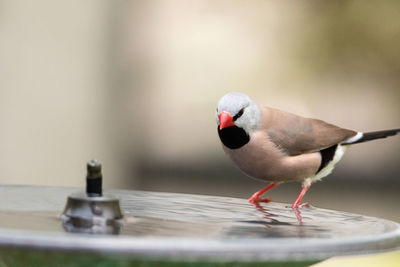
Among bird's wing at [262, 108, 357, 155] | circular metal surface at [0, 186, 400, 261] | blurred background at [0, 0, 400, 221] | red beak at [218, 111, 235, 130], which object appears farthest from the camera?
blurred background at [0, 0, 400, 221]

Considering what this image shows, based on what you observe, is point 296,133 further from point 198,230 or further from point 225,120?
point 198,230

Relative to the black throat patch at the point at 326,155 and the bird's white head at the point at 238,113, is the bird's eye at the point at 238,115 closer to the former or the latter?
the bird's white head at the point at 238,113

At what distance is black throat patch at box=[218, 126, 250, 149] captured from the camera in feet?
8.17

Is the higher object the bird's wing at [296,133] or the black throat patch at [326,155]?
the bird's wing at [296,133]

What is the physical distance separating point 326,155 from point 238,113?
18.9 inches

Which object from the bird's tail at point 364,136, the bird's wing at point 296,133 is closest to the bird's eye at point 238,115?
the bird's wing at point 296,133

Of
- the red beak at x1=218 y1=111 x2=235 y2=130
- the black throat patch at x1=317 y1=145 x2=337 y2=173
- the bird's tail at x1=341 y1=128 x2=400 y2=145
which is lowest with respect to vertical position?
the black throat patch at x1=317 y1=145 x2=337 y2=173

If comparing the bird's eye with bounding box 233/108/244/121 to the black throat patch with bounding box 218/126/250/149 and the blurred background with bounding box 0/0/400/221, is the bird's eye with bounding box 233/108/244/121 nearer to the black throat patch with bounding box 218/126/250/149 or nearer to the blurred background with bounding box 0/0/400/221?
the black throat patch with bounding box 218/126/250/149

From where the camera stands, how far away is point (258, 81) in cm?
513

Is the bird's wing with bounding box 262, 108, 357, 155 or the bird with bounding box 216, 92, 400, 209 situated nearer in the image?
the bird with bounding box 216, 92, 400, 209

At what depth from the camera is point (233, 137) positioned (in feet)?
8.25

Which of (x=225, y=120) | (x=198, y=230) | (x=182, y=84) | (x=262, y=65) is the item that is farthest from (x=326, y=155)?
(x=182, y=84)

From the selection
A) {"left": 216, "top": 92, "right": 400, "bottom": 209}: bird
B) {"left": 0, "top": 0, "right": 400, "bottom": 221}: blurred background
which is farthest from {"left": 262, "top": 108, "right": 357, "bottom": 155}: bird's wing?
{"left": 0, "top": 0, "right": 400, "bottom": 221}: blurred background

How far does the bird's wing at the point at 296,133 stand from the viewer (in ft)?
8.61
